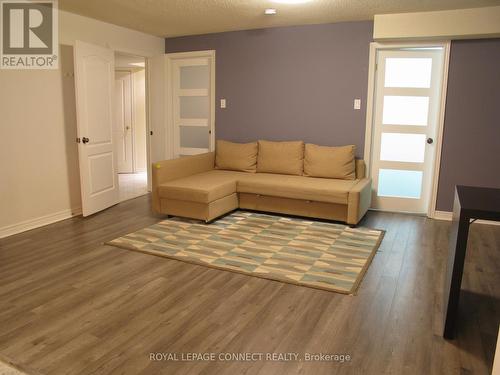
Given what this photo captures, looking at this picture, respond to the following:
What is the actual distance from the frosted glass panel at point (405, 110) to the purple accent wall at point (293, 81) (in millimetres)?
294

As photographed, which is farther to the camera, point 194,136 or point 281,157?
point 194,136

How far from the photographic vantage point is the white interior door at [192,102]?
588 centimetres

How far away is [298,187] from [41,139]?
2.81 metres

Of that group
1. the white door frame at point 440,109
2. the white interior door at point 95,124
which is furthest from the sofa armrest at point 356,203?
the white interior door at point 95,124

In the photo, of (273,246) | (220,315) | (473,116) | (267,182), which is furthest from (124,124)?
(220,315)

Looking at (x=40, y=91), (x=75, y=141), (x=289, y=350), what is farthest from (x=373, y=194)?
(x=40, y=91)

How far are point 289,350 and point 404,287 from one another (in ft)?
3.94

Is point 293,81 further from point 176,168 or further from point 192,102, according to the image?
point 176,168

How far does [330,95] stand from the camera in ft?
16.7

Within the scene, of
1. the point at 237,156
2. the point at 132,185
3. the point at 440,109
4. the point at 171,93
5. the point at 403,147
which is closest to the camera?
the point at 440,109

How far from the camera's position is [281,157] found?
5.16 meters

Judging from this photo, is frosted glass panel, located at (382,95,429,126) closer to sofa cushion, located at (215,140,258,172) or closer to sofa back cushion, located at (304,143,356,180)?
sofa back cushion, located at (304,143,356,180)

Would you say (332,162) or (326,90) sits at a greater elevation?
(326,90)

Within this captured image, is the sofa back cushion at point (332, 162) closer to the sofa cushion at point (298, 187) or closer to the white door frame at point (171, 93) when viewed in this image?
the sofa cushion at point (298, 187)
